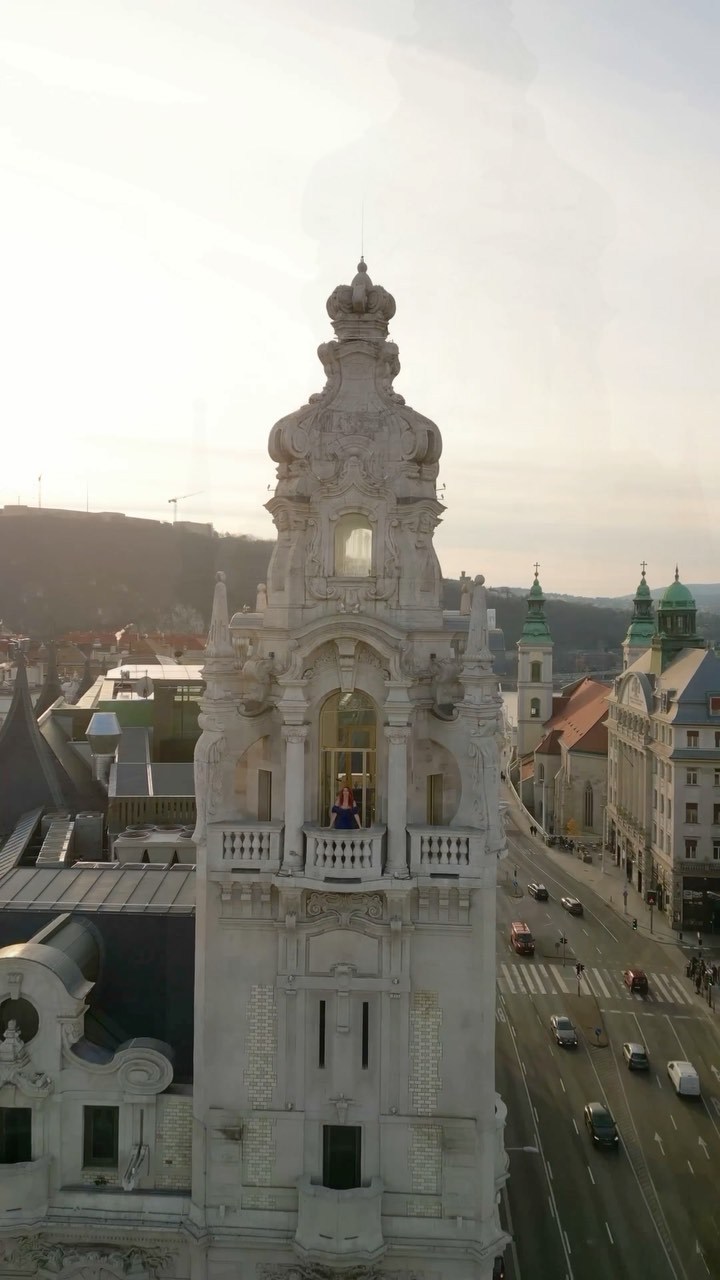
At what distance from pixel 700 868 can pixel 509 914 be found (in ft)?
58.4

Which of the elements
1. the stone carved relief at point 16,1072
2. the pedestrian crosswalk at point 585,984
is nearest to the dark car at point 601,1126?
the pedestrian crosswalk at point 585,984

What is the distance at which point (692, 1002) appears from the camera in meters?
64.1

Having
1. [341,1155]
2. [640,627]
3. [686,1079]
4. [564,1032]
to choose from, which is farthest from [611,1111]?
[640,627]

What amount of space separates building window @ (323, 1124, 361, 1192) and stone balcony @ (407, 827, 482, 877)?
22.7 ft

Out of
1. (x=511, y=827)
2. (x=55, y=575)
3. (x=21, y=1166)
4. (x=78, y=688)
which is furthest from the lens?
(x=55, y=575)

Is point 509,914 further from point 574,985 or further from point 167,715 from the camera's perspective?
point 167,715

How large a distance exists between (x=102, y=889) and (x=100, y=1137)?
874 cm

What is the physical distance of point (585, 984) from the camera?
66625 millimetres

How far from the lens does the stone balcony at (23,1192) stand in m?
23.2

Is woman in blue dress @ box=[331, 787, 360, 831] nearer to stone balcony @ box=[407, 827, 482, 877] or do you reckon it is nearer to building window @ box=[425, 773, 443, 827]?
stone balcony @ box=[407, 827, 482, 877]

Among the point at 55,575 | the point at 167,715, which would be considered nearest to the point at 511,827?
the point at 167,715

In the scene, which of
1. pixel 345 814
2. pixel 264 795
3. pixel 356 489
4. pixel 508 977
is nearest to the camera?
pixel 345 814

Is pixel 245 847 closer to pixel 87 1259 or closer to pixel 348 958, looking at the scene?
Result: pixel 348 958

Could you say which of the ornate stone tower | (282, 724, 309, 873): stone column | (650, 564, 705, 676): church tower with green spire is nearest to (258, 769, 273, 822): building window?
the ornate stone tower
